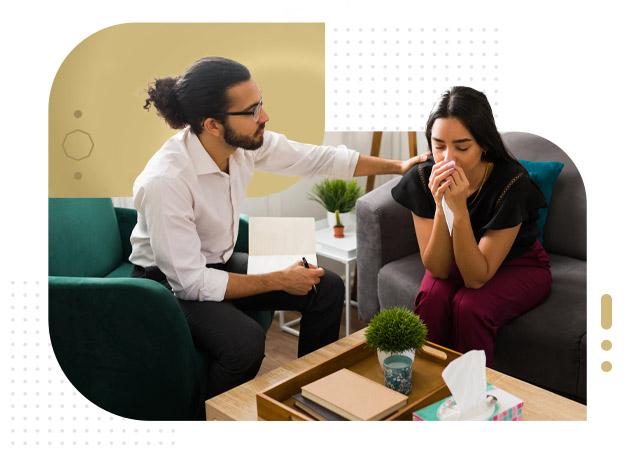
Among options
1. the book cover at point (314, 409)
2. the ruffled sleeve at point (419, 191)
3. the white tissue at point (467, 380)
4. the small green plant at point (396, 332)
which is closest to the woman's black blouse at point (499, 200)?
the ruffled sleeve at point (419, 191)

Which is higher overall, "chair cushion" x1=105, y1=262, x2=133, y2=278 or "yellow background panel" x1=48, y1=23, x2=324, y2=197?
"yellow background panel" x1=48, y1=23, x2=324, y2=197

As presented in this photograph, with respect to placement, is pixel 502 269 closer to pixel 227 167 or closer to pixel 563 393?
pixel 563 393

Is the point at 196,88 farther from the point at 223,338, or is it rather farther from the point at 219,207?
the point at 223,338

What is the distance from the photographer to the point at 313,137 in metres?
1.46

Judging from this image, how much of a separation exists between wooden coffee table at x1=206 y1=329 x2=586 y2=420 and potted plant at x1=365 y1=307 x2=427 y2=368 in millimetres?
128

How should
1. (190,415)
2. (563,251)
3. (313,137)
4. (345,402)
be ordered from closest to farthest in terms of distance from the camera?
1. (345,402)
2. (313,137)
3. (190,415)
4. (563,251)

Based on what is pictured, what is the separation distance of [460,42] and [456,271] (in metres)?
0.70

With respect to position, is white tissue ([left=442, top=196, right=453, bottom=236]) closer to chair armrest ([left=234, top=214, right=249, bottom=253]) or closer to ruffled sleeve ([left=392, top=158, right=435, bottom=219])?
ruffled sleeve ([left=392, top=158, right=435, bottom=219])

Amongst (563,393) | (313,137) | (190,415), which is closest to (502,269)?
(563,393)

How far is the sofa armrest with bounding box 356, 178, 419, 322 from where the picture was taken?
2.16m

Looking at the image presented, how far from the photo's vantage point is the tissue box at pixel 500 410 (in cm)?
125

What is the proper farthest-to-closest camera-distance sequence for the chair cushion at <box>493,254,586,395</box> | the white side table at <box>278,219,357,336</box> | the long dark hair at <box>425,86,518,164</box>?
the white side table at <box>278,219,357,336</box> < the chair cushion at <box>493,254,586,395</box> < the long dark hair at <box>425,86,518,164</box>

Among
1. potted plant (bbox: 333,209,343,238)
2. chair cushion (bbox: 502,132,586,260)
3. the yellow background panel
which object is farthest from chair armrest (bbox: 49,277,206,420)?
chair cushion (bbox: 502,132,586,260)

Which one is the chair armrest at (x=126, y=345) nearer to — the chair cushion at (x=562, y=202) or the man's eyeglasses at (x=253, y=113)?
the man's eyeglasses at (x=253, y=113)
